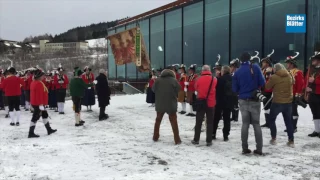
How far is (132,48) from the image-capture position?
1614cm

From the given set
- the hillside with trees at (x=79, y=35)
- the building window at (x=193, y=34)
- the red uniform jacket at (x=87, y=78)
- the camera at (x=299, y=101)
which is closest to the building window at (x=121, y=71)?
the building window at (x=193, y=34)

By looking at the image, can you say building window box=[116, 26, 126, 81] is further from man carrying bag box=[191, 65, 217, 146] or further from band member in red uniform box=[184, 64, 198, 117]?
man carrying bag box=[191, 65, 217, 146]

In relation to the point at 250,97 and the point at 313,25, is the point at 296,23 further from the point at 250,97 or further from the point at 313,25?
the point at 250,97

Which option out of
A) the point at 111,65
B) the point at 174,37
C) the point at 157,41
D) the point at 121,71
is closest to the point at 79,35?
the point at 111,65

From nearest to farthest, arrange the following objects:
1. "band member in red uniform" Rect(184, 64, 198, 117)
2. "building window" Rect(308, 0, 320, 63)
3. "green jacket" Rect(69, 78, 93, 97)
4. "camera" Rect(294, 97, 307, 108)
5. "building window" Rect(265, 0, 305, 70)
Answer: "camera" Rect(294, 97, 307, 108), "green jacket" Rect(69, 78, 93, 97), "band member in red uniform" Rect(184, 64, 198, 117), "building window" Rect(308, 0, 320, 63), "building window" Rect(265, 0, 305, 70)

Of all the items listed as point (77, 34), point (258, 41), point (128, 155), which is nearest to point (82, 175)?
point (128, 155)

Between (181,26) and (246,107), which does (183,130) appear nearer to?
(246,107)

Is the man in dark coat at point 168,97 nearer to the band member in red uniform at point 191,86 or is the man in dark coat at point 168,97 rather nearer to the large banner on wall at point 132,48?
the band member in red uniform at point 191,86

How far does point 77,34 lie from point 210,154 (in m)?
138

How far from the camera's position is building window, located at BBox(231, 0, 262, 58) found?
17.6m

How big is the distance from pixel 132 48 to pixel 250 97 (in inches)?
417

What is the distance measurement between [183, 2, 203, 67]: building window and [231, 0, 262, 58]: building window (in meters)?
2.98

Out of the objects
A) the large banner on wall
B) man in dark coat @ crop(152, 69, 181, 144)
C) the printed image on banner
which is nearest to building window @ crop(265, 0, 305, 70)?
the printed image on banner

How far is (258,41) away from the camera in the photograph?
17594 mm
